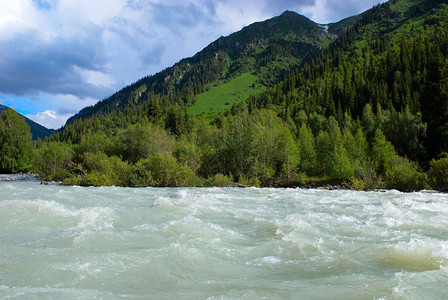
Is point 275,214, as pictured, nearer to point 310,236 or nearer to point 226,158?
point 310,236

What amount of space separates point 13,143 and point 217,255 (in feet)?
245

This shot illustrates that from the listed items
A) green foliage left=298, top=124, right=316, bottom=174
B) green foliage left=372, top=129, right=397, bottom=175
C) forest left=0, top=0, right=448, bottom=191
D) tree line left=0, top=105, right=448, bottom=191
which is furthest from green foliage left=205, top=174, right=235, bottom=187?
green foliage left=372, top=129, right=397, bottom=175

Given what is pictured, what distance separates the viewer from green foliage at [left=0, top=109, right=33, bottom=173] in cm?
6147

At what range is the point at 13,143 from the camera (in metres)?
62.7

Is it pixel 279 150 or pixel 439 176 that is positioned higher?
pixel 279 150

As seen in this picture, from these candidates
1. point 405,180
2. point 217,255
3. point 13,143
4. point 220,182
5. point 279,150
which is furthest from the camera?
point 13,143

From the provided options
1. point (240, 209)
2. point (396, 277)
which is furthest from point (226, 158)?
point (396, 277)

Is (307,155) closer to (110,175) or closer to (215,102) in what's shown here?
(110,175)

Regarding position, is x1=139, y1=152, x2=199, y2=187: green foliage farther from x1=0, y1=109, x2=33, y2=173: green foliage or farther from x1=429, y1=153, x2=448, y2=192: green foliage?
x1=0, y1=109, x2=33, y2=173: green foliage

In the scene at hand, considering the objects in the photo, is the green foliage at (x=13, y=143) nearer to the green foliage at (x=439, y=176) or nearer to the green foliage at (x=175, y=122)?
the green foliage at (x=175, y=122)

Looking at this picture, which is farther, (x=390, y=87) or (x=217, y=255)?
(x=390, y=87)

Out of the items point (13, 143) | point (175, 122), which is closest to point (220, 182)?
point (175, 122)

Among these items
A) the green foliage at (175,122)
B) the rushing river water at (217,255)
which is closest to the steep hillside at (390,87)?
the green foliage at (175,122)

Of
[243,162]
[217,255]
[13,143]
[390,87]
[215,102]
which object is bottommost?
[217,255]
